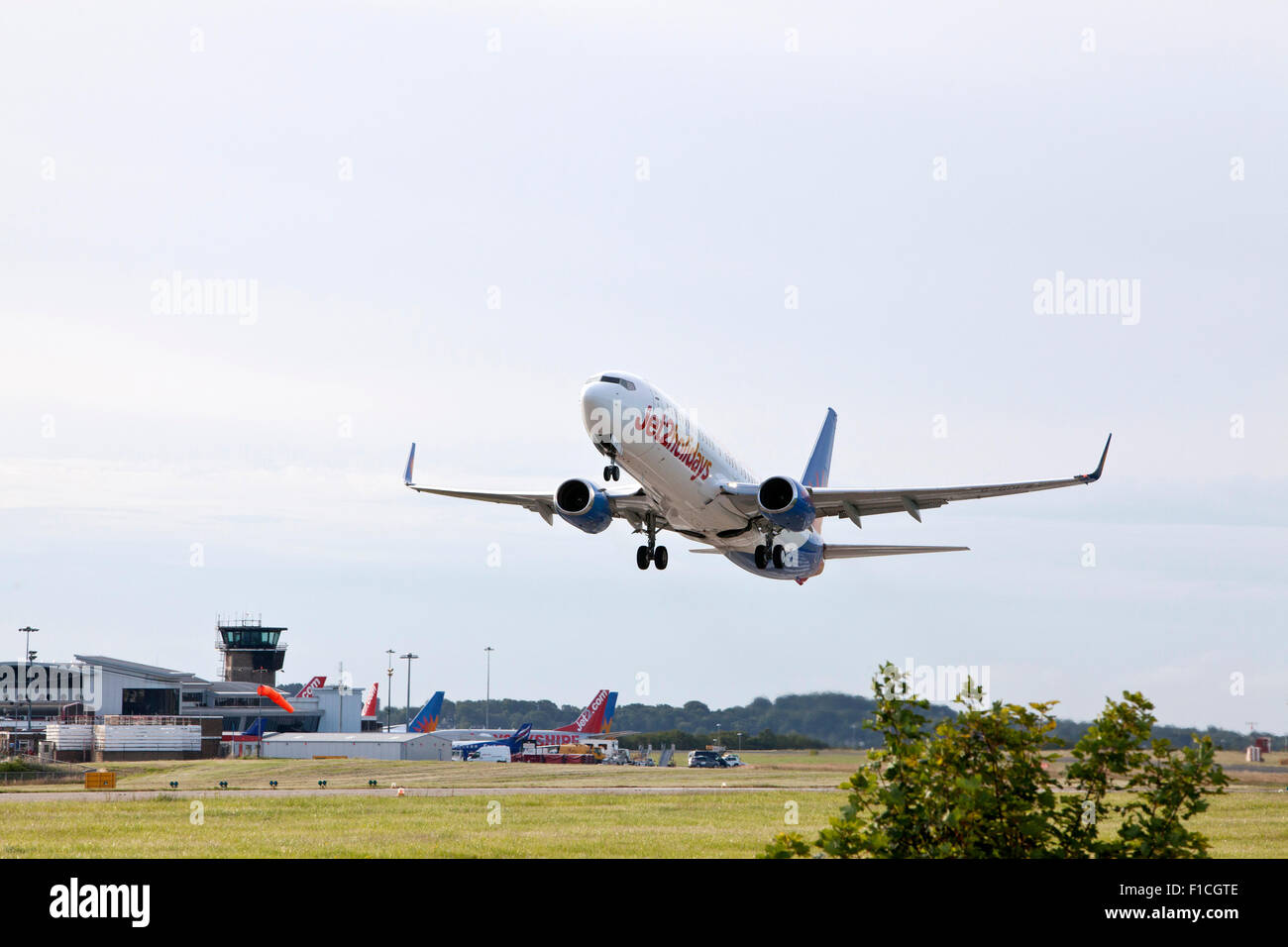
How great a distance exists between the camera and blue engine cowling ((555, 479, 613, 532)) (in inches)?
1810

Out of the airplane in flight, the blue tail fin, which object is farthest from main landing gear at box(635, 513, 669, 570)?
the blue tail fin

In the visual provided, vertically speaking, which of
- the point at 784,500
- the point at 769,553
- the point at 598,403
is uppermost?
the point at 598,403

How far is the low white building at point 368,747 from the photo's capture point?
11262cm

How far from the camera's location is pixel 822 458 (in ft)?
221

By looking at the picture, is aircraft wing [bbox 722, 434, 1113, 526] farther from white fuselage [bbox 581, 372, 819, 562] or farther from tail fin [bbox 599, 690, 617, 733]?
tail fin [bbox 599, 690, 617, 733]

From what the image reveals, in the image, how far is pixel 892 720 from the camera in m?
14.6

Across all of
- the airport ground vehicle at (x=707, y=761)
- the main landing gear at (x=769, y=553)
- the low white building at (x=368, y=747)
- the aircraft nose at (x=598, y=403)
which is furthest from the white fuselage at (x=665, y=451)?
the low white building at (x=368, y=747)

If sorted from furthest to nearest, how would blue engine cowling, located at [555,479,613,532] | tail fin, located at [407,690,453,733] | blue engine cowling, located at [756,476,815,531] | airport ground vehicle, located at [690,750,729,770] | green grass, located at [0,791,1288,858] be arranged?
1. tail fin, located at [407,690,453,733]
2. airport ground vehicle, located at [690,750,729,770]
3. blue engine cowling, located at [555,479,613,532]
4. blue engine cowling, located at [756,476,815,531]
5. green grass, located at [0,791,1288,858]

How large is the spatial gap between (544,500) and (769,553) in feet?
29.7

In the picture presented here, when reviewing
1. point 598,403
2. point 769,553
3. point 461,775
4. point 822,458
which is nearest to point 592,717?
point 461,775

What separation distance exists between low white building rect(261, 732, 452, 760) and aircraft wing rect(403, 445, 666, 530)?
2579 inches

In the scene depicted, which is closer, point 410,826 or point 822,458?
point 410,826

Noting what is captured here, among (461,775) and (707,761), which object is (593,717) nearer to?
(707,761)
